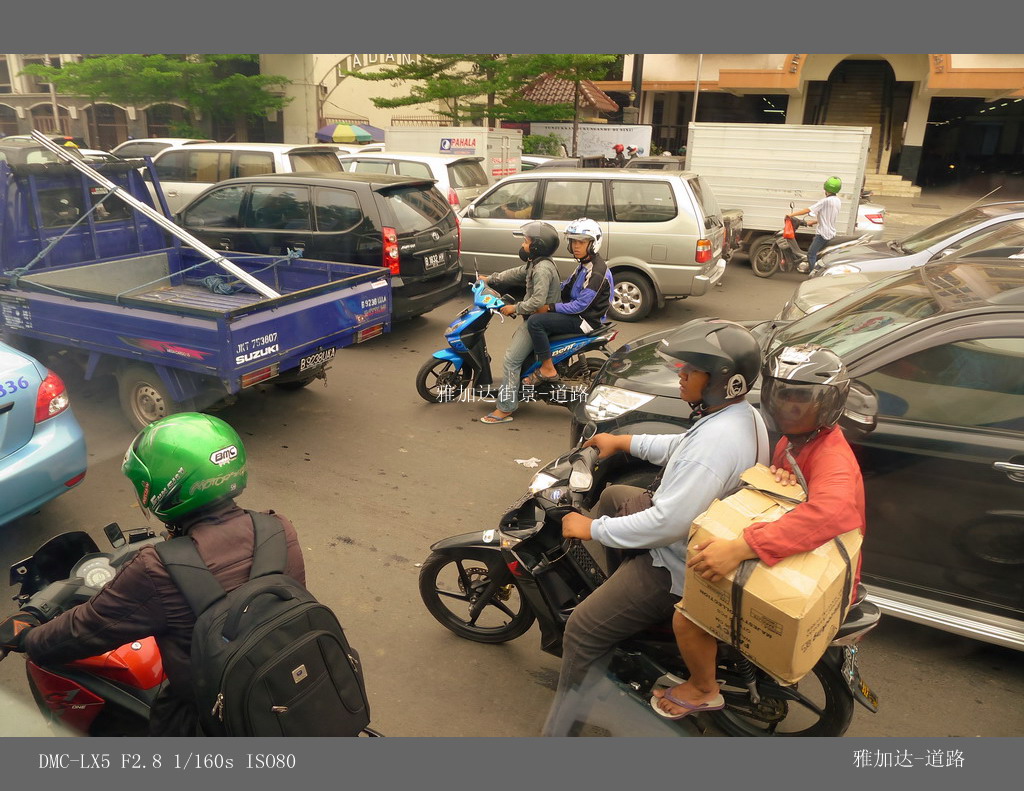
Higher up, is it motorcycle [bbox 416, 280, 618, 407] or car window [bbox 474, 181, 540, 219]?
car window [bbox 474, 181, 540, 219]

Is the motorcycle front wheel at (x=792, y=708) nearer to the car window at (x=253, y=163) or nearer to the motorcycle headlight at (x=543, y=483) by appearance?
the motorcycle headlight at (x=543, y=483)

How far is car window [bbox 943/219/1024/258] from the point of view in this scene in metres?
7.36

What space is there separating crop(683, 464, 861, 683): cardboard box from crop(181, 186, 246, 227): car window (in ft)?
24.7

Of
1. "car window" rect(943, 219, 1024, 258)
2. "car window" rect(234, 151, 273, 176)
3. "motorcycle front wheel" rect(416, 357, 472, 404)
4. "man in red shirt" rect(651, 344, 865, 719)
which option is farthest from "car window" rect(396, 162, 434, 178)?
"man in red shirt" rect(651, 344, 865, 719)

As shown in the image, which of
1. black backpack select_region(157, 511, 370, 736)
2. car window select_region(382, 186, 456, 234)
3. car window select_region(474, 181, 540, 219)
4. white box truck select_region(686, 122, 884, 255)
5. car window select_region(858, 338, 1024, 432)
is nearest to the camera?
black backpack select_region(157, 511, 370, 736)

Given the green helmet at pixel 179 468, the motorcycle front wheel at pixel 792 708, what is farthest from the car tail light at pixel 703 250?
the green helmet at pixel 179 468

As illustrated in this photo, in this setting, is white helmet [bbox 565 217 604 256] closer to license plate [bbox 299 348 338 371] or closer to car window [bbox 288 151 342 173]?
license plate [bbox 299 348 338 371]

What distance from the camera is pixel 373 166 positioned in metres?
12.1

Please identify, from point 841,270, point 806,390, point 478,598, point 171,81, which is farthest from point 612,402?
point 171,81

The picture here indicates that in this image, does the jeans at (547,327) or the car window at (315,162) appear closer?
the jeans at (547,327)

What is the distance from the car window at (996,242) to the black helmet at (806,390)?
232 inches

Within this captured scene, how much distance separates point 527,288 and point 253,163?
760 centimetres

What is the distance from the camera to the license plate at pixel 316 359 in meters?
5.80

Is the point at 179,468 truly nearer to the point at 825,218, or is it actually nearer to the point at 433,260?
the point at 433,260
